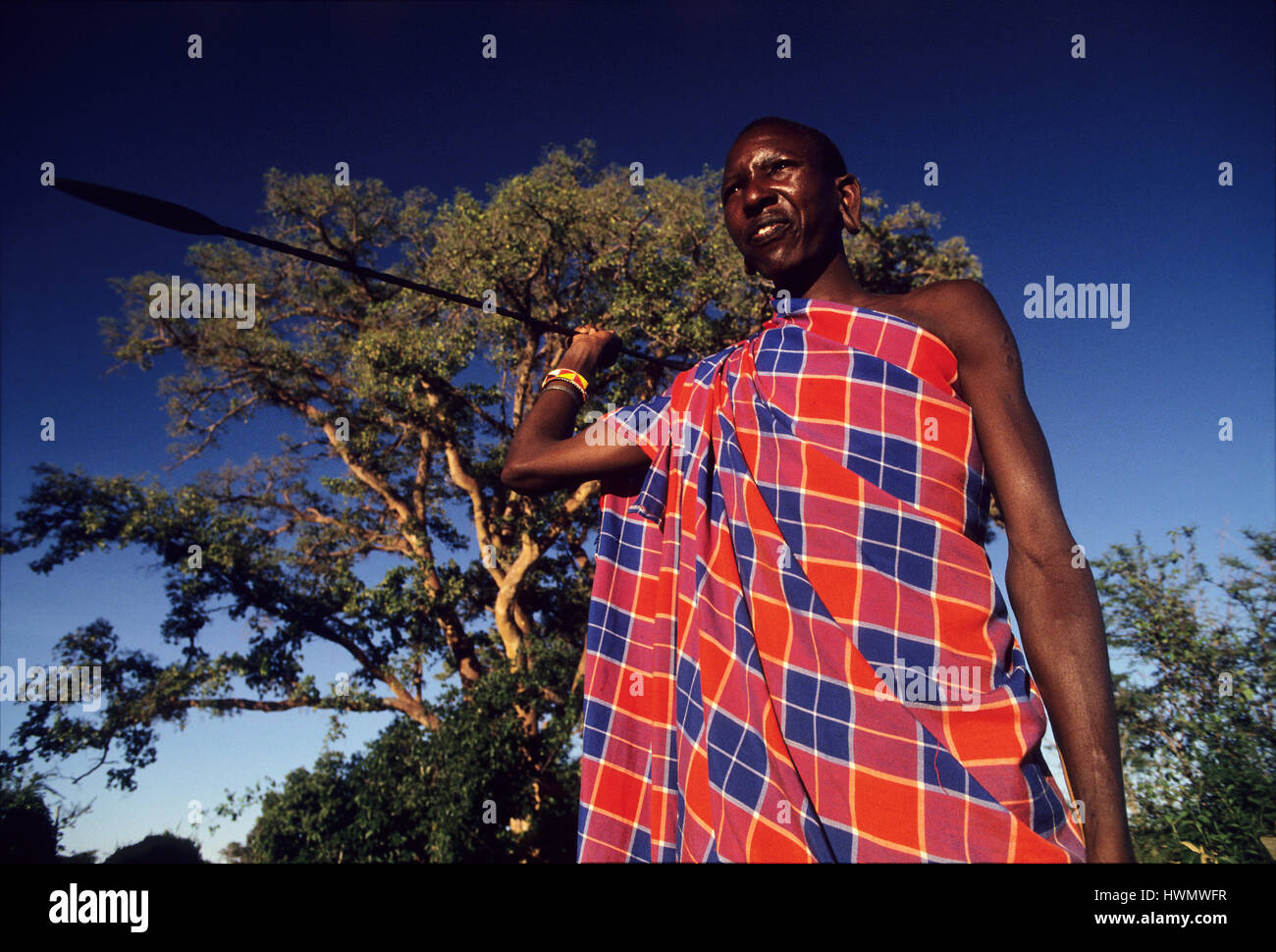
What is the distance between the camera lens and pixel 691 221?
414 inches

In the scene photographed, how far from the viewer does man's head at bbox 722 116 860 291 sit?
71.7 inches

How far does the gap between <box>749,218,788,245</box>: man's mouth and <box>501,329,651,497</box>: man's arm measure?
60 centimetres

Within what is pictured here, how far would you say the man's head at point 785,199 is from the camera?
182 centimetres

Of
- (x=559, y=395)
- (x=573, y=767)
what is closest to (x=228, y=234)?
(x=559, y=395)

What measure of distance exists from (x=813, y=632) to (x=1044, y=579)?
0.41 metres

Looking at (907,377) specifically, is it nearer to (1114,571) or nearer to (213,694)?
(1114,571)

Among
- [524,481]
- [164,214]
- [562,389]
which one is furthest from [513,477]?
[164,214]

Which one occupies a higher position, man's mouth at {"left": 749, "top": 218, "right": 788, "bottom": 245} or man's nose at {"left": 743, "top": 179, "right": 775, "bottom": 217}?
man's nose at {"left": 743, "top": 179, "right": 775, "bottom": 217}

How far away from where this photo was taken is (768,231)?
6.02 ft

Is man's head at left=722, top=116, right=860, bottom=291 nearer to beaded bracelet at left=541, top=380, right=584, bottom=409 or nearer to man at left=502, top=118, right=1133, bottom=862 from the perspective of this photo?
man at left=502, top=118, right=1133, bottom=862

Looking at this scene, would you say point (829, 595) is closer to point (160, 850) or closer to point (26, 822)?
point (160, 850)

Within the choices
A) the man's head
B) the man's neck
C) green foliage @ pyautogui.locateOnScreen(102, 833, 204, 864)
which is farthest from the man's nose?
green foliage @ pyautogui.locateOnScreen(102, 833, 204, 864)
